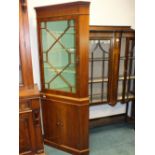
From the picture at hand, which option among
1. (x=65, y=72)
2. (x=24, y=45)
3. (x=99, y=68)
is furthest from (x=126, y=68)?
(x=24, y=45)

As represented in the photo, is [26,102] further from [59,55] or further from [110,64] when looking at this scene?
[110,64]

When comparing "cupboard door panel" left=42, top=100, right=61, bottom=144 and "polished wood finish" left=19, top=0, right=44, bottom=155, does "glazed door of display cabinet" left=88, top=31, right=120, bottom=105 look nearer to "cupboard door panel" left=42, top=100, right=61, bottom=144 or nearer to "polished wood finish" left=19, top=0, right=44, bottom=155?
"cupboard door panel" left=42, top=100, right=61, bottom=144

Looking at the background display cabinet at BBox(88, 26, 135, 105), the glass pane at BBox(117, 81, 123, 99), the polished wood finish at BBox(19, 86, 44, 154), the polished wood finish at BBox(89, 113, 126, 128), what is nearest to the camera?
the polished wood finish at BBox(19, 86, 44, 154)

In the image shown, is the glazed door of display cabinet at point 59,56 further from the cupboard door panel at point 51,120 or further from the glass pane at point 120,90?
the glass pane at point 120,90

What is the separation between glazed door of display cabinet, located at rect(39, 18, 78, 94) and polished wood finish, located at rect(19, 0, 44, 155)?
0.33 m

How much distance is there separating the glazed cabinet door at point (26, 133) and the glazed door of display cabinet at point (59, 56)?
525 mm

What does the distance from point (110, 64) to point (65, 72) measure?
2.60 ft

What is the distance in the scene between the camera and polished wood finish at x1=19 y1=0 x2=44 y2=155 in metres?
1.94

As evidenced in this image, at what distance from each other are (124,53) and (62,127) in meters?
1.47

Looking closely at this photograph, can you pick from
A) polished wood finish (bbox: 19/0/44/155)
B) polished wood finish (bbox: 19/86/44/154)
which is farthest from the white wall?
polished wood finish (bbox: 19/86/44/154)

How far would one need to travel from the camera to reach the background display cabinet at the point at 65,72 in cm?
204

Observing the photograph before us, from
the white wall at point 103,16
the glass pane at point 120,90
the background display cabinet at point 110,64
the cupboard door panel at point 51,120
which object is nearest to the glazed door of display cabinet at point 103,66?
the background display cabinet at point 110,64
